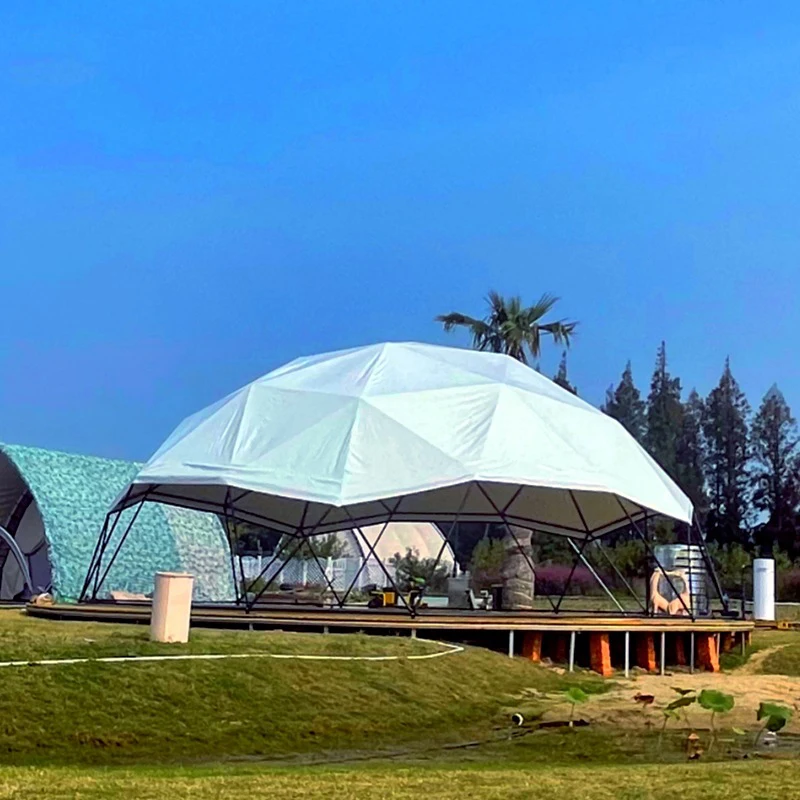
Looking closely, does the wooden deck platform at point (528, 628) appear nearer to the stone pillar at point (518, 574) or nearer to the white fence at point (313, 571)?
the stone pillar at point (518, 574)

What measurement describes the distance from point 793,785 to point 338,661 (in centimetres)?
739

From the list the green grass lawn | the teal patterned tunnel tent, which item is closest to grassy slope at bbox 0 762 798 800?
the green grass lawn

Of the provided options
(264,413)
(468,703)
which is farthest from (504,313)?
(468,703)

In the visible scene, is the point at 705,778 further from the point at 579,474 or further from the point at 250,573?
the point at 250,573

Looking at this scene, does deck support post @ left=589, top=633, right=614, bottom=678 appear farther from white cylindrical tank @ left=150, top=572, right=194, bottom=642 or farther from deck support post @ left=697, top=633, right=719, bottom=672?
white cylindrical tank @ left=150, top=572, right=194, bottom=642

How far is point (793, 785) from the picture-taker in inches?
296

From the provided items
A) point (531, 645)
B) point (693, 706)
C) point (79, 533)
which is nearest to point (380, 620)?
point (531, 645)

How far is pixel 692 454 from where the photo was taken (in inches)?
2437

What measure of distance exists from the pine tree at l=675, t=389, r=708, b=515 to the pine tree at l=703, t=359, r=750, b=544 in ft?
1.28

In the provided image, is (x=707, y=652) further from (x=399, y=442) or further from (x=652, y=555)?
(x=399, y=442)

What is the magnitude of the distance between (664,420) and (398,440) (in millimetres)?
46891

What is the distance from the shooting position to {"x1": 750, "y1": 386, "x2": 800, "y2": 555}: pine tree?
55000mm

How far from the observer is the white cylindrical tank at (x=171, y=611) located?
14149 mm

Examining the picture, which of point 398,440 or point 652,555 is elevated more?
point 398,440
